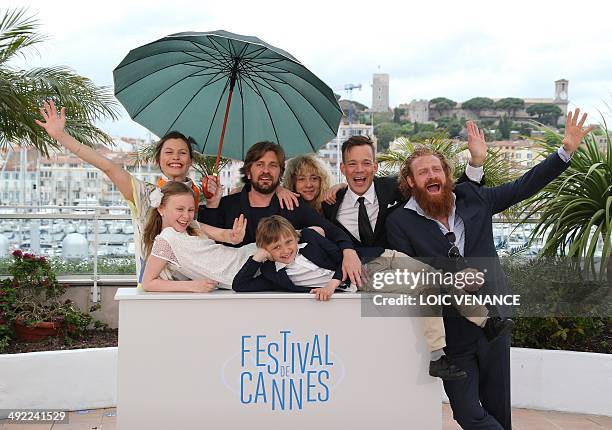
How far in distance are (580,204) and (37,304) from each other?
4.97m

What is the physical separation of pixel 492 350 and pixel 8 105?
4740 mm

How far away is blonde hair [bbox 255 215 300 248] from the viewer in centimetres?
357

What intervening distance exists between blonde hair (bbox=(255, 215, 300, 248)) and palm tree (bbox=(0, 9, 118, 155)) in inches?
148

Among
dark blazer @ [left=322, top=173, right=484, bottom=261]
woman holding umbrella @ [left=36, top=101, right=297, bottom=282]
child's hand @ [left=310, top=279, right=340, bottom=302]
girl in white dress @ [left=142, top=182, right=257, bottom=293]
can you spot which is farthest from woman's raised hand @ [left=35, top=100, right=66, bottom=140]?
child's hand @ [left=310, top=279, right=340, bottom=302]

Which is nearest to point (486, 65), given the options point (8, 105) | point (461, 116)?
point (461, 116)

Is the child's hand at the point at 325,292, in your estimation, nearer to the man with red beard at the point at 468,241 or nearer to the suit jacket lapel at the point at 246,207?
the man with red beard at the point at 468,241

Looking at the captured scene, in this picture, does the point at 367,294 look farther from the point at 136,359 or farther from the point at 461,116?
the point at 461,116

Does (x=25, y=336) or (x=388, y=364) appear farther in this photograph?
(x=25, y=336)

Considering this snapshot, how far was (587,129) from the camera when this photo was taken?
12.6 ft

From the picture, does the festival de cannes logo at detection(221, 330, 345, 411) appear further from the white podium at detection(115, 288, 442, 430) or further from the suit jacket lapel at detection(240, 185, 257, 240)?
the suit jacket lapel at detection(240, 185, 257, 240)

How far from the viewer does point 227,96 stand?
4.90 metres

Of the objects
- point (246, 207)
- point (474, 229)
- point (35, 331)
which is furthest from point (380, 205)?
Answer: point (35, 331)

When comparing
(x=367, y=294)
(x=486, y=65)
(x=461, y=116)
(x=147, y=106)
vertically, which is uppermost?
(x=486, y=65)

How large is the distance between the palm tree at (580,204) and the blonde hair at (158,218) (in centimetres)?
371
